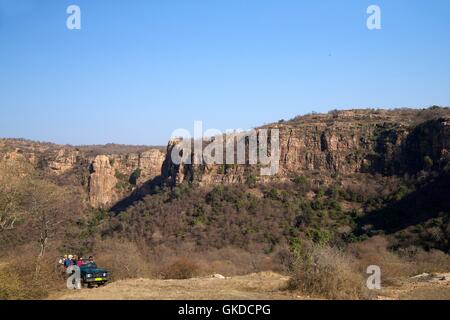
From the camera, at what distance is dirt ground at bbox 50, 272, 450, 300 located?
1135 centimetres

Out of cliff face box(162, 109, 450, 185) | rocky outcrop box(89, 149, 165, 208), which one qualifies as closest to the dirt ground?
cliff face box(162, 109, 450, 185)

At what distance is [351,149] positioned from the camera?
141 feet

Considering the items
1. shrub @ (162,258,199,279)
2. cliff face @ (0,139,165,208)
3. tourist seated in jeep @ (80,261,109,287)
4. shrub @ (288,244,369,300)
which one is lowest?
shrub @ (162,258,199,279)

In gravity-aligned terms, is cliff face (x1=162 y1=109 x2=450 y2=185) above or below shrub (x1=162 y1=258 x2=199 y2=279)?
above

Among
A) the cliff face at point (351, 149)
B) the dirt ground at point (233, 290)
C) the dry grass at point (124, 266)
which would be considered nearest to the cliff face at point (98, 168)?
the cliff face at point (351, 149)

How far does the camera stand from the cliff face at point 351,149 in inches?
1506

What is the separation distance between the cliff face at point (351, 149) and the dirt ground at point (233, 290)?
23642mm

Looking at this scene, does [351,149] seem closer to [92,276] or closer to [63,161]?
[92,276]

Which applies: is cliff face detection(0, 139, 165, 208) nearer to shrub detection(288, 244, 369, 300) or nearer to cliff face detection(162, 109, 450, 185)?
cliff face detection(162, 109, 450, 185)

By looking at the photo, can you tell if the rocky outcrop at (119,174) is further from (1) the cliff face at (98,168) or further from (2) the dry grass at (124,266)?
(2) the dry grass at (124,266)

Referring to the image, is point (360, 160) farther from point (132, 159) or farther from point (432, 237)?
point (132, 159)

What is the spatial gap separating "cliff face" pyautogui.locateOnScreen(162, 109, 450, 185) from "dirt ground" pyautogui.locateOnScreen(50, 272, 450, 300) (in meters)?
23.6

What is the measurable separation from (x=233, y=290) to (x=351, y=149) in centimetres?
3254
